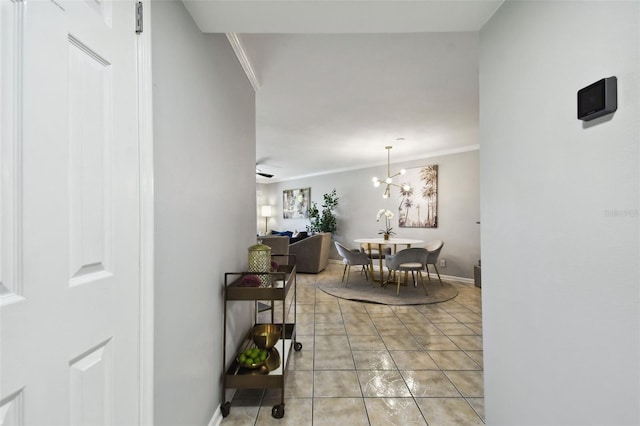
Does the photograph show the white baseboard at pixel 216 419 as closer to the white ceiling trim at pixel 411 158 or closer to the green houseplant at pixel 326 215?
the white ceiling trim at pixel 411 158

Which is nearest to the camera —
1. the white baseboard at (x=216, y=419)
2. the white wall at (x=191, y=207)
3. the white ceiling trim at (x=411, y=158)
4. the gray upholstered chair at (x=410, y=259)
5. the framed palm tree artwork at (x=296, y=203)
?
the white wall at (x=191, y=207)

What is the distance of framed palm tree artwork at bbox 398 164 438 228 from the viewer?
5816mm

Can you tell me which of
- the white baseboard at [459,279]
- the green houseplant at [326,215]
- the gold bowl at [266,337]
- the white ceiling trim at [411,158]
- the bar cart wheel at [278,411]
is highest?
the white ceiling trim at [411,158]

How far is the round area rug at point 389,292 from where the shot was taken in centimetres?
412

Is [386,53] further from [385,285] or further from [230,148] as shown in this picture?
[385,285]

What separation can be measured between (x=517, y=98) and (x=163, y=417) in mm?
1937

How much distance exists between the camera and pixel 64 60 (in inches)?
28.1

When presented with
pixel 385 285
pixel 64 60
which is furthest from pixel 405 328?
pixel 64 60

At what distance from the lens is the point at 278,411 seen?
168 cm

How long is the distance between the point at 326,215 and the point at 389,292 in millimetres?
3406

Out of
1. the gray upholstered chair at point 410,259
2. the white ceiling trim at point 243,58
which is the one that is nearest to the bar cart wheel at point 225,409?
the white ceiling trim at point 243,58

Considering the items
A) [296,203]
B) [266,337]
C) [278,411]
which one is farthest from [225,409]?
[296,203]

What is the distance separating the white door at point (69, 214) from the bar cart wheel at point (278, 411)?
36.8 inches

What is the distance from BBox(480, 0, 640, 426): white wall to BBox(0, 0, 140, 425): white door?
1477 millimetres
